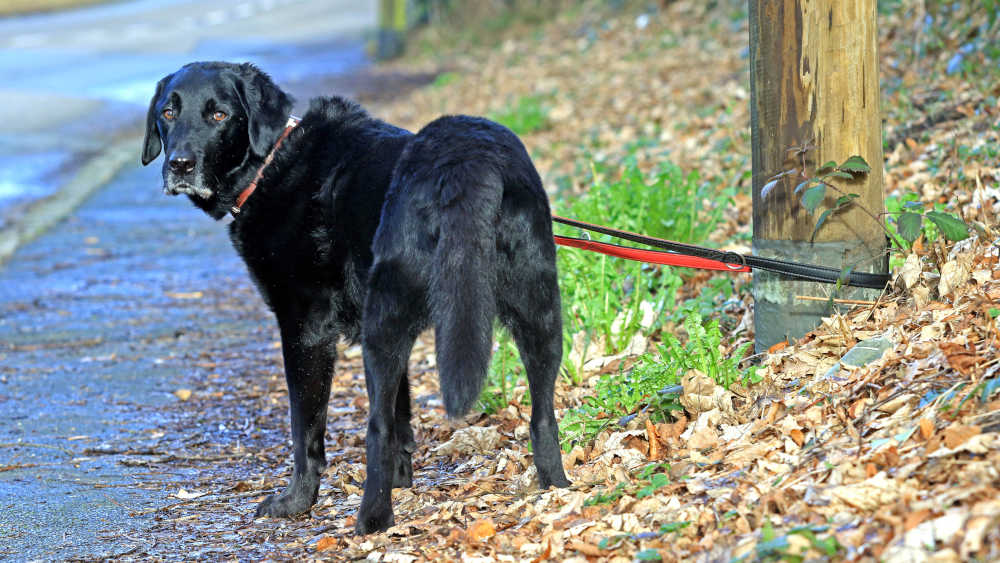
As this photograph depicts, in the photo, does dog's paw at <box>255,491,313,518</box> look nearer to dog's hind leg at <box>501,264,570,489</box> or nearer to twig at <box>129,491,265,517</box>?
twig at <box>129,491,265,517</box>

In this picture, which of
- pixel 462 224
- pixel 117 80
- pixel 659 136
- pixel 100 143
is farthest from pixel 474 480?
pixel 117 80

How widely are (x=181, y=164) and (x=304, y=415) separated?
3.69 ft

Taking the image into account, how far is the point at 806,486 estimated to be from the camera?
2.86 metres

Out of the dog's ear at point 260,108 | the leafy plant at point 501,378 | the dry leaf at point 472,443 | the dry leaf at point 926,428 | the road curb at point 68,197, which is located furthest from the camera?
the road curb at point 68,197

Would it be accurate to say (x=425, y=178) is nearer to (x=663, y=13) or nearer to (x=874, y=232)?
(x=874, y=232)

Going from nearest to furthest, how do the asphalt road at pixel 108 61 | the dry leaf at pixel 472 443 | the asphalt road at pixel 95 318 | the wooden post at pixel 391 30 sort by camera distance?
the asphalt road at pixel 95 318 → the dry leaf at pixel 472 443 → the asphalt road at pixel 108 61 → the wooden post at pixel 391 30

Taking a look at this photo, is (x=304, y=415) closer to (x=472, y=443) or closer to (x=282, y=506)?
(x=282, y=506)

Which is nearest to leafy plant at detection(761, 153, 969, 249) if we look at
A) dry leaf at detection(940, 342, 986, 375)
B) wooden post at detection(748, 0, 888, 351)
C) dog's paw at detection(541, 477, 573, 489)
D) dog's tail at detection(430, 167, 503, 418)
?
wooden post at detection(748, 0, 888, 351)

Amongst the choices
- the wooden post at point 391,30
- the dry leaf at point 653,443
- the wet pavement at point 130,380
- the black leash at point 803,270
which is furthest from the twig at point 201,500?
the wooden post at point 391,30

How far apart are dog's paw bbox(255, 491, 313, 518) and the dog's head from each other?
1.23 m

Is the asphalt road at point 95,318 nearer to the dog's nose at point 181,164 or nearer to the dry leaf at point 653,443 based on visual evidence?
the dog's nose at point 181,164

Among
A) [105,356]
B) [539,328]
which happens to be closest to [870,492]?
[539,328]

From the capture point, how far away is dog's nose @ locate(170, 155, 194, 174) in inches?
157

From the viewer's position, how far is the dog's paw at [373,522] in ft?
11.5
